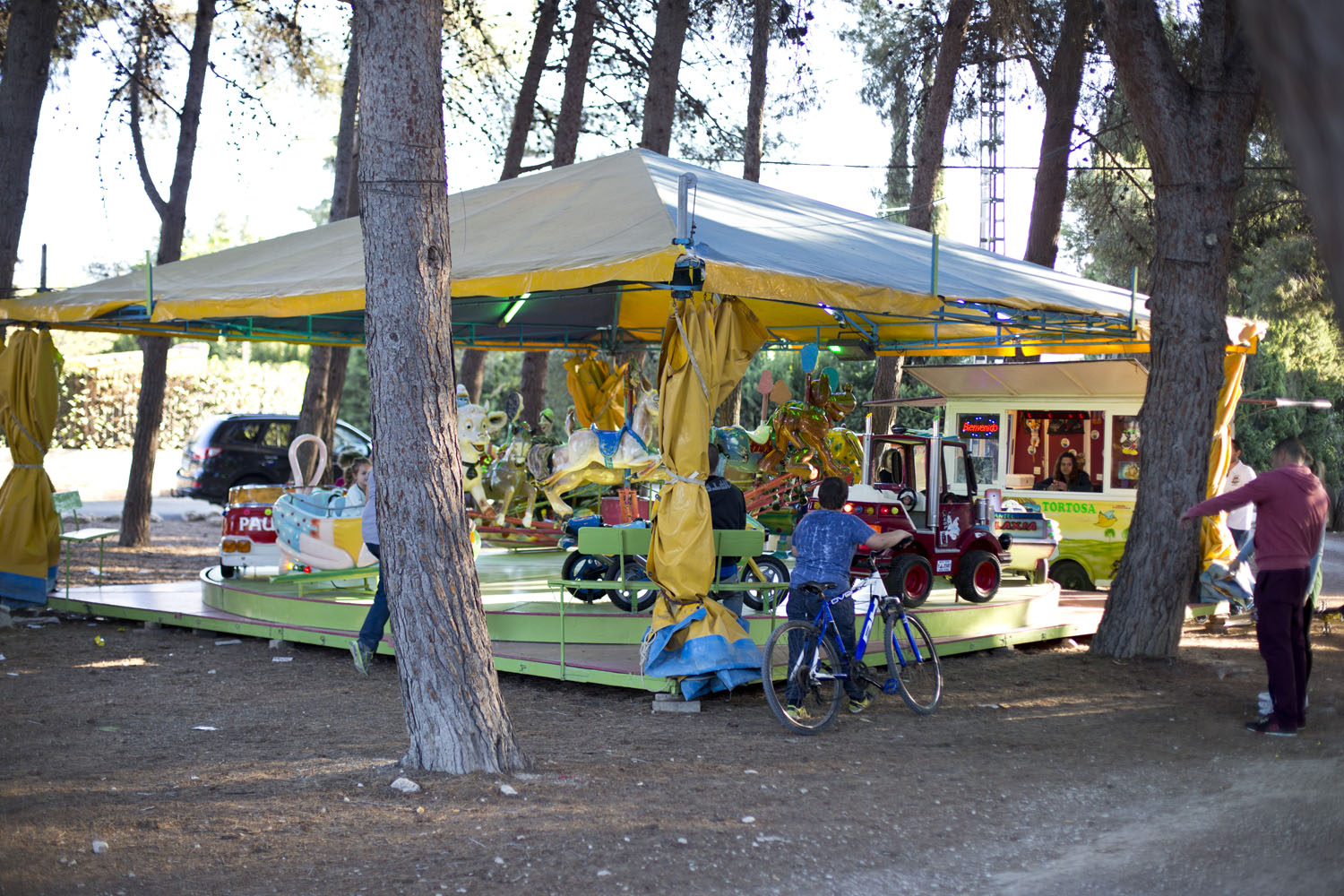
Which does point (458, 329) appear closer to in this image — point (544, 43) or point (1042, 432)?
point (544, 43)

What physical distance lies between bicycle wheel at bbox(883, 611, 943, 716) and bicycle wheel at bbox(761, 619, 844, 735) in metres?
0.46

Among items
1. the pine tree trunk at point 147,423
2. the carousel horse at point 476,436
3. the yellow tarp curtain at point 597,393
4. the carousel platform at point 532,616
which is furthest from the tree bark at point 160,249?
the yellow tarp curtain at point 597,393

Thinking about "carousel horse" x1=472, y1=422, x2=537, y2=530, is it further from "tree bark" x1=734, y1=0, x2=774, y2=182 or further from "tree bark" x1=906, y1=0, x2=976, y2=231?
"tree bark" x1=906, y1=0, x2=976, y2=231

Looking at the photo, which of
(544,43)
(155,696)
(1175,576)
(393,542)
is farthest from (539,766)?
(544,43)

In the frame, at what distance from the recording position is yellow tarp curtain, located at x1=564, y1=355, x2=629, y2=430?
532 inches

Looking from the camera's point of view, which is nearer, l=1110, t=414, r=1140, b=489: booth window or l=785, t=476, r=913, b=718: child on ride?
l=785, t=476, r=913, b=718: child on ride

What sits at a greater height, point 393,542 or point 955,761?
point 393,542

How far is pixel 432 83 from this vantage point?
5762 millimetres

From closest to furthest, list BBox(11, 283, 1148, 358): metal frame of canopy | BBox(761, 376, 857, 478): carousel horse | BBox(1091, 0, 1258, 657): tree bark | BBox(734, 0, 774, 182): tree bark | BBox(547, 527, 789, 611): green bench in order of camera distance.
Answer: BBox(547, 527, 789, 611): green bench → BBox(1091, 0, 1258, 657): tree bark → BBox(11, 283, 1148, 358): metal frame of canopy → BBox(761, 376, 857, 478): carousel horse → BBox(734, 0, 774, 182): tree bark

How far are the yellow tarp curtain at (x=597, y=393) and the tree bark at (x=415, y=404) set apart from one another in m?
7.77

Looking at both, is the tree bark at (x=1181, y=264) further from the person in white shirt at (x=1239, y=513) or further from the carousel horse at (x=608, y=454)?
the carousel horse at (x=608, y=454)

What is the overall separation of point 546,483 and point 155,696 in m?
4.53

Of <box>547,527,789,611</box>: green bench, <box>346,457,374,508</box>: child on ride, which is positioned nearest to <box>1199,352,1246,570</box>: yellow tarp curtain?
<box>547,527,789,611</box>: green bench

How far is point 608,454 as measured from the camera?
35.5 ft
